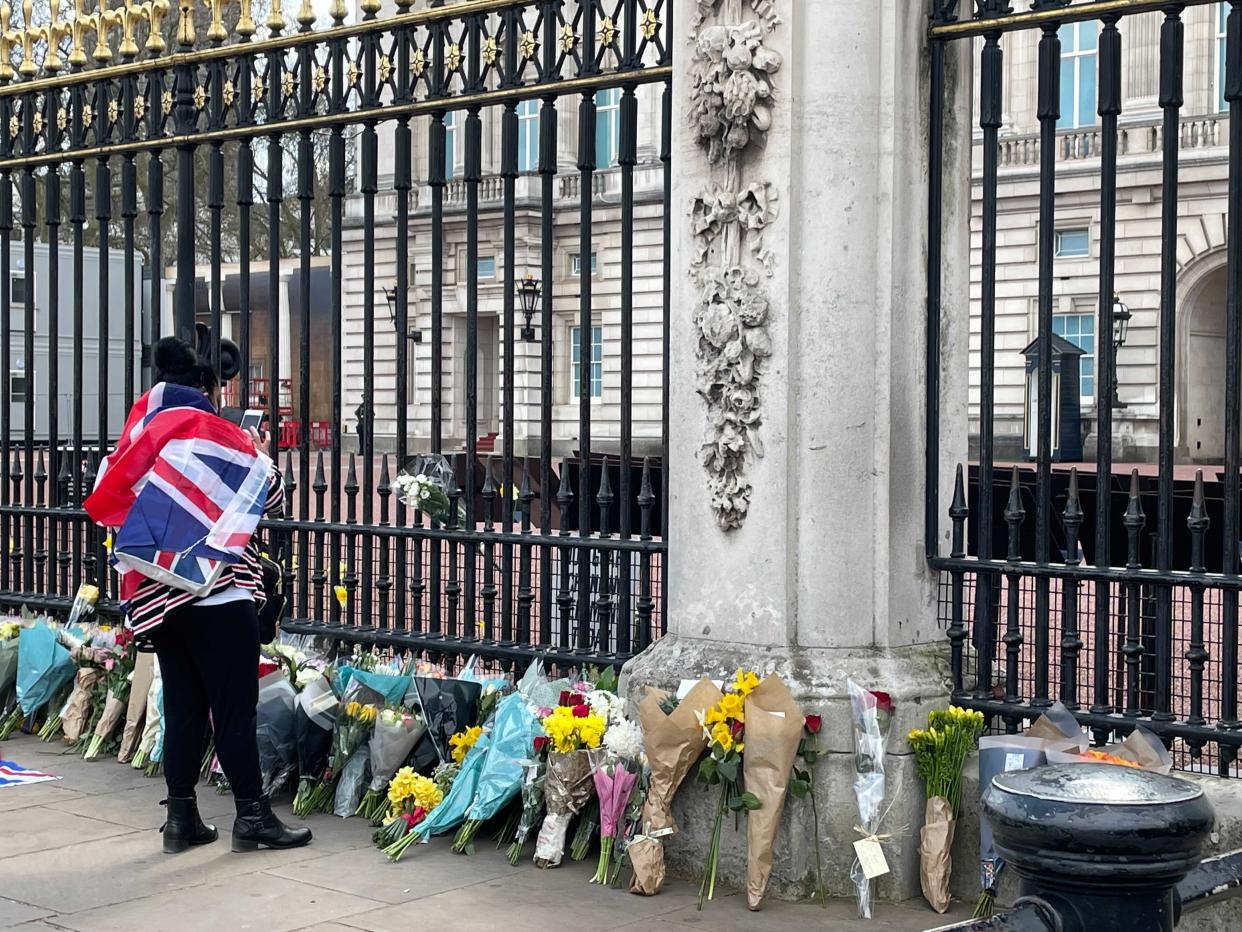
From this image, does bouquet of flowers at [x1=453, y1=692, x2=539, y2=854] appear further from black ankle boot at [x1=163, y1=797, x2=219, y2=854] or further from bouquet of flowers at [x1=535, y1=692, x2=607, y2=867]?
black ankle boot at [x1=163, y1=797, x2=219, y2=854]

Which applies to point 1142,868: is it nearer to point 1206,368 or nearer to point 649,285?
point 649,285

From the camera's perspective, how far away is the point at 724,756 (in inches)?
211

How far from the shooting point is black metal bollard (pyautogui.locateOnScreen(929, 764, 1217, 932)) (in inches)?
93.8

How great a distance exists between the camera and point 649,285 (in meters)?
26.0

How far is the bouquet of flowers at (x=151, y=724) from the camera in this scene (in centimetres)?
729

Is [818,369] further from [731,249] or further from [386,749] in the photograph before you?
[386,749]

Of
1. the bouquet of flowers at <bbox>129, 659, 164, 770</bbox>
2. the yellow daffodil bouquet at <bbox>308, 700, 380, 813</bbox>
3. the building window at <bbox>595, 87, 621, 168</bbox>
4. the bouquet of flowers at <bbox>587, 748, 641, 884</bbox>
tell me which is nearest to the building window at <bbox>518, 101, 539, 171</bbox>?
the building window at <bbox>595, 87, 621, 168</bbox>

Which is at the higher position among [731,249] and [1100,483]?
[731,249]

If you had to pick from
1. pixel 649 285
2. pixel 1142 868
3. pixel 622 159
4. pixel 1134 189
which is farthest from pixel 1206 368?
pixel 1142 868

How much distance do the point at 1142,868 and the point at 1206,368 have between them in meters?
29.3

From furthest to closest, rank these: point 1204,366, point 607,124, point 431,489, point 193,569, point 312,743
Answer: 1. point 1204,366
2. point 607,124
3. point 431,489
4. point 312,743
5. point 193,569

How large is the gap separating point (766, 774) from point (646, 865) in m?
Answer: 0.52

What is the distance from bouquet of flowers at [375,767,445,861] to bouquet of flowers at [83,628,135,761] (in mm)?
2030

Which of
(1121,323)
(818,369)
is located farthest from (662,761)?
(1121,323)
